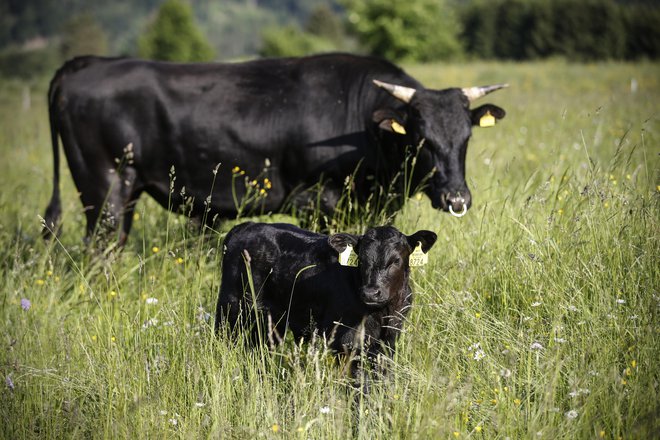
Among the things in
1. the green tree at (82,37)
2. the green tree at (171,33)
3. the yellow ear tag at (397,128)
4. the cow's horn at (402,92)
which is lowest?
the green tree at (82,37)

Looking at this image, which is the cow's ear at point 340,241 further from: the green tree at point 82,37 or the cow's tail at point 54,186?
the green tree at point 82,37

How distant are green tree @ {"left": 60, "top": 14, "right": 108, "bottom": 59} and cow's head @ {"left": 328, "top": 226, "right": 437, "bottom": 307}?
90491 mm

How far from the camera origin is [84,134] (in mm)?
6219

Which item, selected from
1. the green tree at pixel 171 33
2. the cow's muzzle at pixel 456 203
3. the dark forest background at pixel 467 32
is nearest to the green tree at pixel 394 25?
the dark forest background at pixel 467 32

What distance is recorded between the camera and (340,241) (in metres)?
3.50

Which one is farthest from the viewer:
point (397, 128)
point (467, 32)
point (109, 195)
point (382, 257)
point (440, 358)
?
point (467, 32)

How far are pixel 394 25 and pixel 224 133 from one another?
45.7m

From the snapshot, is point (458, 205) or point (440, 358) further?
point (458, 205)

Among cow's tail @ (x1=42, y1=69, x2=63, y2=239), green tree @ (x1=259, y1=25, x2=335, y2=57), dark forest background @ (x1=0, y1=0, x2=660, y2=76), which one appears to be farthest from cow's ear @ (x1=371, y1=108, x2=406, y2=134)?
green tree @ (x1=259, y1=25, x2=335, y2=57)

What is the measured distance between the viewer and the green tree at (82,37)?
88.2 metres

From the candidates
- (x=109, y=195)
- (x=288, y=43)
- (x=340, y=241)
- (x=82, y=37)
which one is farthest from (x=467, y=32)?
(x=340, y=241)

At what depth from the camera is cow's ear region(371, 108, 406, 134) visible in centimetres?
556

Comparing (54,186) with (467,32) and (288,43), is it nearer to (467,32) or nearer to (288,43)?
(288,43)

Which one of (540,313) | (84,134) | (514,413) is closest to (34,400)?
(514,413)
